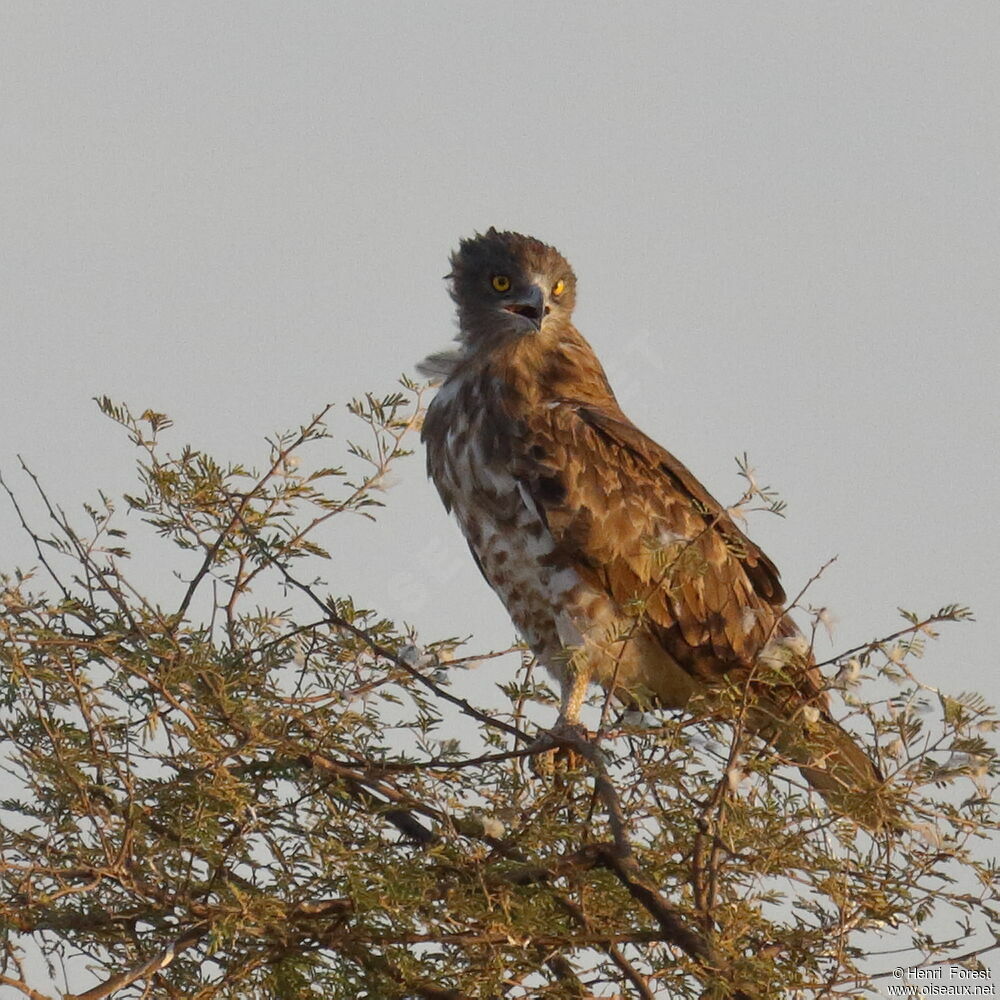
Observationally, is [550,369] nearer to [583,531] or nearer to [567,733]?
[583,531]

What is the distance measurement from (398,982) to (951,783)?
5.03 feet

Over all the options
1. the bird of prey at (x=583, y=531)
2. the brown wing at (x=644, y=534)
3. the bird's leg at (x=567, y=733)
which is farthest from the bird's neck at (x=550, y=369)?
the bird's leg at (x=567, y=733)

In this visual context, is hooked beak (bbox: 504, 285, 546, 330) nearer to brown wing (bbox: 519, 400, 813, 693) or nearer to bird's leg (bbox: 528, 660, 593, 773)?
brown wing (bbox: 519, 400, 813, 693)

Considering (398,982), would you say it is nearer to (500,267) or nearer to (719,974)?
(719,974)

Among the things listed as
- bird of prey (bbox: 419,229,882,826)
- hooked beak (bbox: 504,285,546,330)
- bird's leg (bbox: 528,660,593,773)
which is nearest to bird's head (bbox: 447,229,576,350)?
hooked beak (bbox: 504,285,546,330)

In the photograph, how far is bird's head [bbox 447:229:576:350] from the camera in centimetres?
716

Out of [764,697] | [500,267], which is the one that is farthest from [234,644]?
[500,267]

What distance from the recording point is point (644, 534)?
20.5 feet

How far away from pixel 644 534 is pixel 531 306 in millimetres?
1382

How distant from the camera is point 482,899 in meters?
4.28

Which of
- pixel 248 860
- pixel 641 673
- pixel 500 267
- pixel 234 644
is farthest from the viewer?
pixel 500 267

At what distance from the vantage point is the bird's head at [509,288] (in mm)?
7156

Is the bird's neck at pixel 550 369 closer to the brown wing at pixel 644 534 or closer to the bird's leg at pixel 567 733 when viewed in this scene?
the brown wing at pixel 644 534

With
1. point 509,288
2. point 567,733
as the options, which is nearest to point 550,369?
point 509,288
